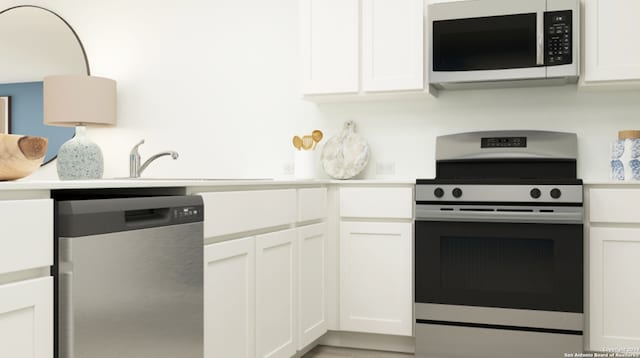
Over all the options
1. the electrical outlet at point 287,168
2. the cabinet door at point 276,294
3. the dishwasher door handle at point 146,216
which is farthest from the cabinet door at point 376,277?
the dishwasher door handle at point 146,216

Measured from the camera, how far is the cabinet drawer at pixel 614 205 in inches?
117

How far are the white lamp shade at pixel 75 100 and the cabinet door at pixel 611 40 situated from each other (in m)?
2.93

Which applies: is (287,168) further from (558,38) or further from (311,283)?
(558,38)

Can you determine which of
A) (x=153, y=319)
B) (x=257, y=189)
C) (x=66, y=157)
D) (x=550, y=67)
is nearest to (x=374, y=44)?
(x=550, y=67)

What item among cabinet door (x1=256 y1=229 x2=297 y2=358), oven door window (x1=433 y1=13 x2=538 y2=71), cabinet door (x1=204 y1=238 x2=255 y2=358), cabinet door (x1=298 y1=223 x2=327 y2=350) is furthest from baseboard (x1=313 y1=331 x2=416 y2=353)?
oven door window (x1=433 y1=13 x2=538 y2=71)

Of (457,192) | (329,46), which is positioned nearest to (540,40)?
(457,192)

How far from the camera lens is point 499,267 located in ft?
10.1

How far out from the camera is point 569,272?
2.97m

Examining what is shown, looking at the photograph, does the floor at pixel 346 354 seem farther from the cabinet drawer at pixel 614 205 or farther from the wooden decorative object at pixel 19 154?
the wooden decorative object at pixel 19 154

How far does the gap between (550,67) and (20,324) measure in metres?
2.70

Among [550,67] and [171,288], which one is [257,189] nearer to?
[171,288]

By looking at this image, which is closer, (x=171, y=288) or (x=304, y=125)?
(x=171, y=288)

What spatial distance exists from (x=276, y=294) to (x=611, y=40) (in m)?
2.08

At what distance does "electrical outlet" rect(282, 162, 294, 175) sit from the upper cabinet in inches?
21.0
